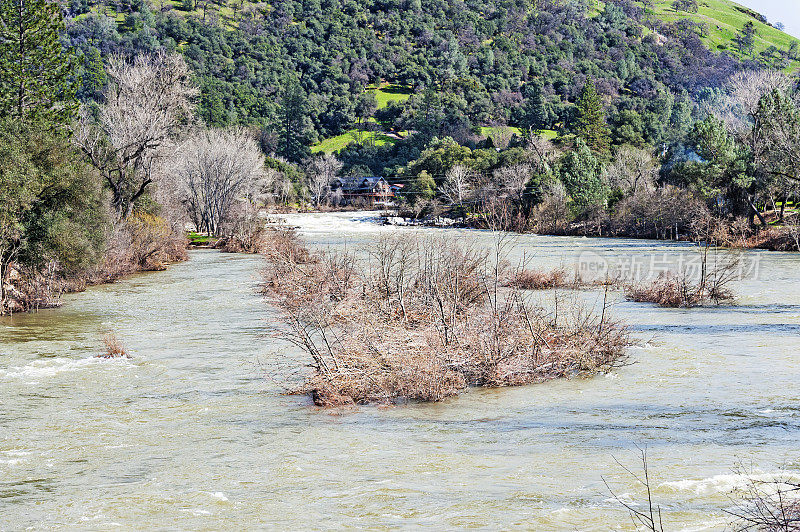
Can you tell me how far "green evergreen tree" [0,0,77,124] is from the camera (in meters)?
40.9

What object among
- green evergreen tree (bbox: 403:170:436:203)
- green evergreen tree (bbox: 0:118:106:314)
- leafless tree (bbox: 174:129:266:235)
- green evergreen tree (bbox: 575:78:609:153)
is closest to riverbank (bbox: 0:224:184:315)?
green evergreen tree (bbox: 0:118:106:314)

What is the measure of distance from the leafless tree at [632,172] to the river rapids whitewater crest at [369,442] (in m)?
62.2

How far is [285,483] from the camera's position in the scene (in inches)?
480

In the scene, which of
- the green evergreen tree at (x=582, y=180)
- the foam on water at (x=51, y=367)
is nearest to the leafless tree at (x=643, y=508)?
the foam on water at (x=51, y=367)

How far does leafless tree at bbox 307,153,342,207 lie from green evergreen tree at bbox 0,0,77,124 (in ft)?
312

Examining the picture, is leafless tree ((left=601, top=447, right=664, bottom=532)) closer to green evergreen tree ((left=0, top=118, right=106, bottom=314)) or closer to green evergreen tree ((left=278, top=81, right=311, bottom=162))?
green evergreen tree ((left=0, top=118, right=106, bottom=314))

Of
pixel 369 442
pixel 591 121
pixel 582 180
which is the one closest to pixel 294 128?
pixel 591 121

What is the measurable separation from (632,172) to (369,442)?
8824 cm

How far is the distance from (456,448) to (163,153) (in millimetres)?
46678

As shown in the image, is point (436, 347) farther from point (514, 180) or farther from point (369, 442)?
point (514, 180)

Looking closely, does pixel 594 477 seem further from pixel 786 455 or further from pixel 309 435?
pixel 309 435

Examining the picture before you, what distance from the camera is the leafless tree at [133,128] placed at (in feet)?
159

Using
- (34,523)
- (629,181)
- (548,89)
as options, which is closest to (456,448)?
(34,523)

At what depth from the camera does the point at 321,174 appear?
5842 inches
